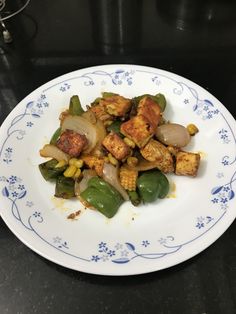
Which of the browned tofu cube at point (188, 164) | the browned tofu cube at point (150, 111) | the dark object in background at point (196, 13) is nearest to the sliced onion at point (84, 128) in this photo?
the browned tofu cube at point (150, 111)

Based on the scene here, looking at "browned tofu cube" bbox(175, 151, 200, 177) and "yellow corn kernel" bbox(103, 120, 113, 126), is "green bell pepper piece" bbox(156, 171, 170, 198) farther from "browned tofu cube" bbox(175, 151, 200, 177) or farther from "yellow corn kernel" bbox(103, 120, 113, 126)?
"yellow corn kernel" bbox(103, 120, 113, 126)

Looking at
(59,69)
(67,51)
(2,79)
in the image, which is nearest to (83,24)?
(67,51)

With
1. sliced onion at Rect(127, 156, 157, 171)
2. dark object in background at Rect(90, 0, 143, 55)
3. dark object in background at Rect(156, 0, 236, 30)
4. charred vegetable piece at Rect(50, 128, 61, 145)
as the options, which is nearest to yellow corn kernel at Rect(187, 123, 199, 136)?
sliced onion at Rect(127, 156, 157, 171)

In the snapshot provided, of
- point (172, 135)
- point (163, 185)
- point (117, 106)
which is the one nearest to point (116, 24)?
point (117, 106)

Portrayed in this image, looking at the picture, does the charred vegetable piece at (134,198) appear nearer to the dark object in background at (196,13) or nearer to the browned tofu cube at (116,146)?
the browned tofu cube at (116,146)

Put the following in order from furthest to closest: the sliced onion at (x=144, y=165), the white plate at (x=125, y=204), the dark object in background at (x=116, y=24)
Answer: the dark object in background at (x=116, y=24) → the sliced onion at (x=144, y=165) → the white plate at (x=125, y=204)

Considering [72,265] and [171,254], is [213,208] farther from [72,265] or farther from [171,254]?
[72,265]

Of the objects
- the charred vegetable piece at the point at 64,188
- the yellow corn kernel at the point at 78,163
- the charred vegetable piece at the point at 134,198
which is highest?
the yellow corn kernel at the point at 78,163

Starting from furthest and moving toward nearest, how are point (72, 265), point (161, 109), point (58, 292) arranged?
1. point (161, 109)
2. point (58, 292)
3. point (72, 265)
